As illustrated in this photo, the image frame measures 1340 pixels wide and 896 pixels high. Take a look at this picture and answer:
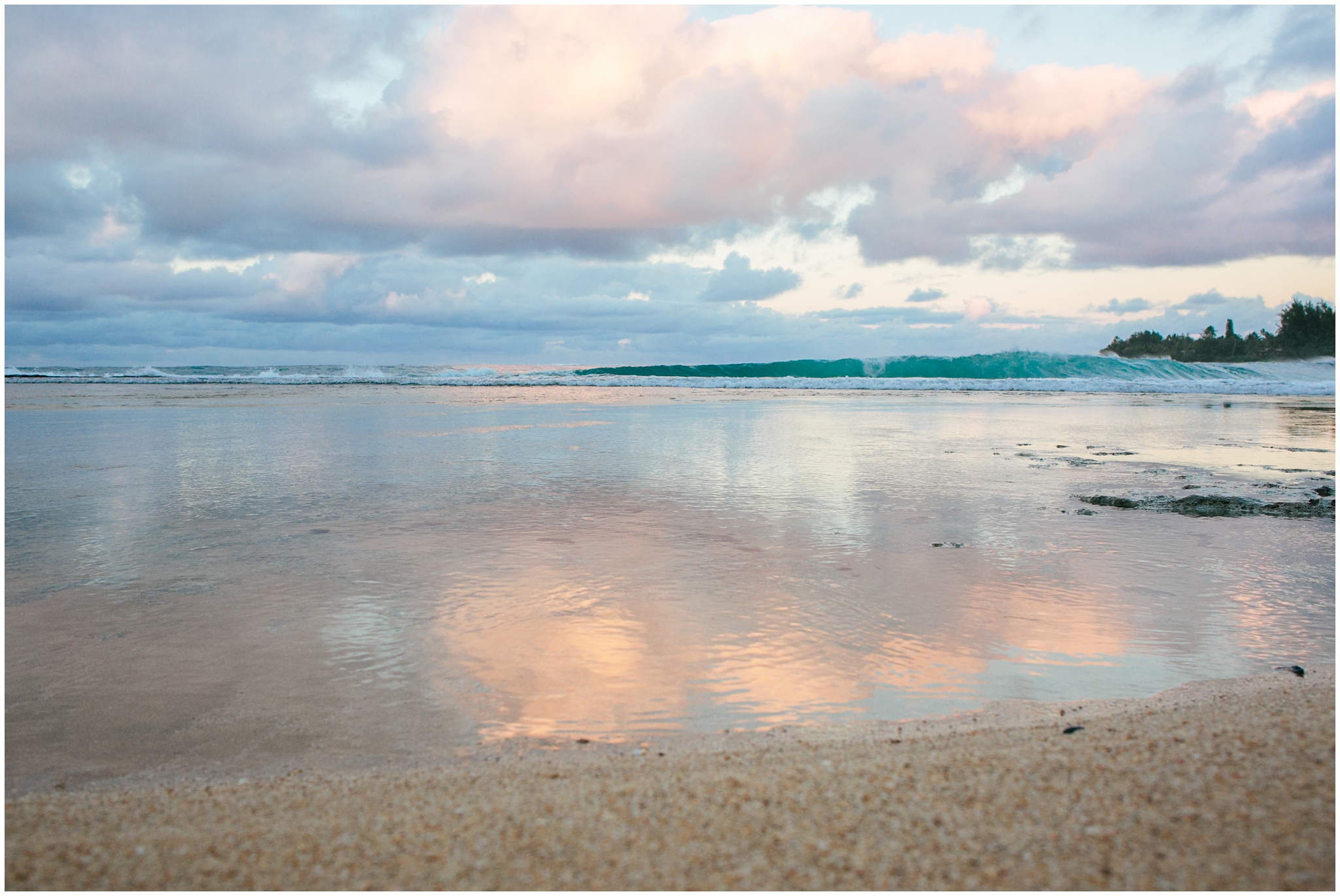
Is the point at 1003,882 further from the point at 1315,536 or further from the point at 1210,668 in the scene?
the point at 1315,536

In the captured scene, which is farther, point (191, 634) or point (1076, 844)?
point (191, 634)

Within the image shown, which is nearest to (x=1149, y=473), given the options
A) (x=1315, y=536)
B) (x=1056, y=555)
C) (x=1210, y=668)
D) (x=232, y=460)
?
(x=1315, y=536)

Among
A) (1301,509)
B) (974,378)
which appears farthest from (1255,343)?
(1301,509)

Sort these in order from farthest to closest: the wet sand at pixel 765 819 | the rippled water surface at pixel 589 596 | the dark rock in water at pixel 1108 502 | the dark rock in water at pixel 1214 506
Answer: the dark rock in water at pixel 1108 502 < the dark rock in water at pixel 1214 506 < the rippled water surface at pixel 589 596 < the wet sand at pixel 765 819

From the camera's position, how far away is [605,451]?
13.2m

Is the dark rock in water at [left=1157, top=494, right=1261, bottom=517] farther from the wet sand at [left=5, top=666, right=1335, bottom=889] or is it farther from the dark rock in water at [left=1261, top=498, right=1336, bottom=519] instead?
the wet sand at [left=5, top=666, right=1335, bottom=889]

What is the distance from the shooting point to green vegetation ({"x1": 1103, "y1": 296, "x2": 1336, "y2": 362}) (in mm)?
59875

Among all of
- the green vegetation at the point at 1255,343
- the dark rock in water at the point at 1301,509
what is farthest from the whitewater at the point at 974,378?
the dark rock in water at the point at 1301,509

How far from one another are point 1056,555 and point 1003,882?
→ 4580 mm

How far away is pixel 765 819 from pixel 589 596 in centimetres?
273

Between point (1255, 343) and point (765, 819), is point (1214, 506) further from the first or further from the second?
point (1255, 343)

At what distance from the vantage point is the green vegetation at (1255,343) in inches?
2357

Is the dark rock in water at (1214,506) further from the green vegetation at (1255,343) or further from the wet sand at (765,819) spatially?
the green vegetation at (1255,343)

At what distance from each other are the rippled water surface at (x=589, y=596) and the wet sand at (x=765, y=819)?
16.9 inches
